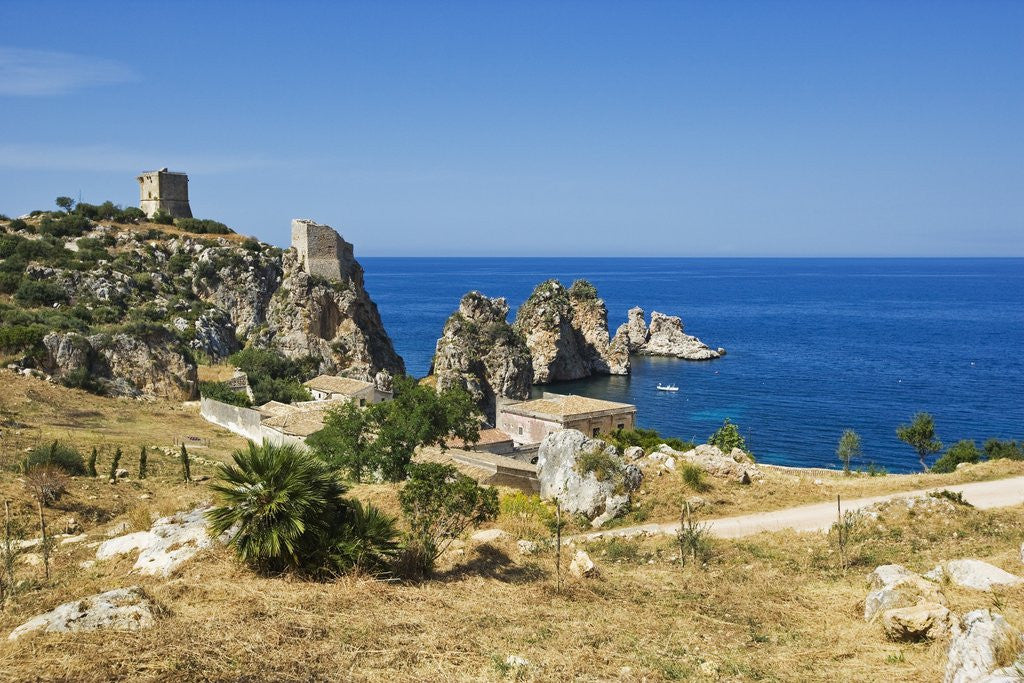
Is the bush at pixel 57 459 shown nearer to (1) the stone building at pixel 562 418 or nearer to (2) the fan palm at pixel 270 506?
(2) the fan palm at pixel 270 506

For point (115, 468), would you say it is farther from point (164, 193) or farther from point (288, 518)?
point (164, 193)

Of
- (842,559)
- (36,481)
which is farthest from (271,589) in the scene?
(842,559)

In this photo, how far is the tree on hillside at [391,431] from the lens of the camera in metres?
25.2

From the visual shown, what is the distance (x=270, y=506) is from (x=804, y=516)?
48.0 ft

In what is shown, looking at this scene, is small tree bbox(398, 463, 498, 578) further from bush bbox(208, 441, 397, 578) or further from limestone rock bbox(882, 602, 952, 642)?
limestone rock bbox(882, 602, 952, 642)

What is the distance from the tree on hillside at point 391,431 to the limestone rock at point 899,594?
1558 centimetres

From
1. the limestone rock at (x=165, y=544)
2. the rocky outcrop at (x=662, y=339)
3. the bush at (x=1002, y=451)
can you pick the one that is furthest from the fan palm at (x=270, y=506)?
the rocky outcrop at (x=662, y=339)

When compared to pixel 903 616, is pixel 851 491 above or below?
below

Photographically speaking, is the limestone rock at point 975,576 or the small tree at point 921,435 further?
the small tree at point 921,435

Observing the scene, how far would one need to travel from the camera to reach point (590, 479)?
21359 mm

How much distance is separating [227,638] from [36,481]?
11049 millimetres

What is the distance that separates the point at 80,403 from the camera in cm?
3888

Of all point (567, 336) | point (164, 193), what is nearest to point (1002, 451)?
point (567, 336)

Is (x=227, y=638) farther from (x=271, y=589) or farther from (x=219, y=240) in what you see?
(x=219, y=240)
